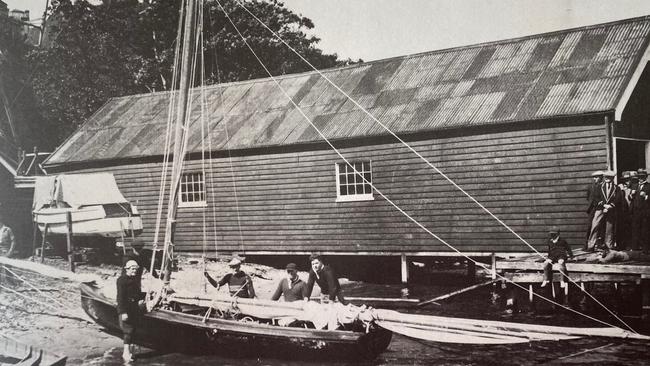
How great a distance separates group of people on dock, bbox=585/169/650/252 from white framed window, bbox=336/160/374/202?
22.4 ft

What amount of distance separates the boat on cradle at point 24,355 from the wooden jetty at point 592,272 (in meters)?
9.43

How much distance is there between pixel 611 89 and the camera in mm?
15797

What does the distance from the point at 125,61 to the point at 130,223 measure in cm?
2349

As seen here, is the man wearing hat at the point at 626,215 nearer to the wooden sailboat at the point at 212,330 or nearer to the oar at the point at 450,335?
the oar at the point at 450,335

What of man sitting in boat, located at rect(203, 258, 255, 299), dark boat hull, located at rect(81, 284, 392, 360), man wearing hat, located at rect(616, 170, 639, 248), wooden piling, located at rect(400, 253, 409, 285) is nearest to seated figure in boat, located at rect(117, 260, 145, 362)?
dark boat hull, located at rect(81, 284, 392, 360)

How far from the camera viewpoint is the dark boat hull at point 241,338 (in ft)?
32.4

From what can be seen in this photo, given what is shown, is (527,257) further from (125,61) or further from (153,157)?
(125,61)

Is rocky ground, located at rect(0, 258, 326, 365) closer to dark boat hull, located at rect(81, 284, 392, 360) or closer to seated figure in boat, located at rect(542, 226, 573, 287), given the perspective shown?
dark boat hull, located at rect(81, 284, 392, 360)

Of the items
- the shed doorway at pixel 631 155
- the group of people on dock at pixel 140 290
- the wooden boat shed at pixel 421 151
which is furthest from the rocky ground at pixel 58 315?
the shed doorway at pixel 631 155

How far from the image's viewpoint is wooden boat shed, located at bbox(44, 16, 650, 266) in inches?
642

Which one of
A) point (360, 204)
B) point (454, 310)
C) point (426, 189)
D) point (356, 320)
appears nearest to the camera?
point (356, 320)

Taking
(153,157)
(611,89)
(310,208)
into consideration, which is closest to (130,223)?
(153,157)

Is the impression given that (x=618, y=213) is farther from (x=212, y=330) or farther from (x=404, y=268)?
(x=212, y=330)

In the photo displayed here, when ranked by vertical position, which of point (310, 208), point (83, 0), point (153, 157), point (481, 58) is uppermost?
point (83, 0)
